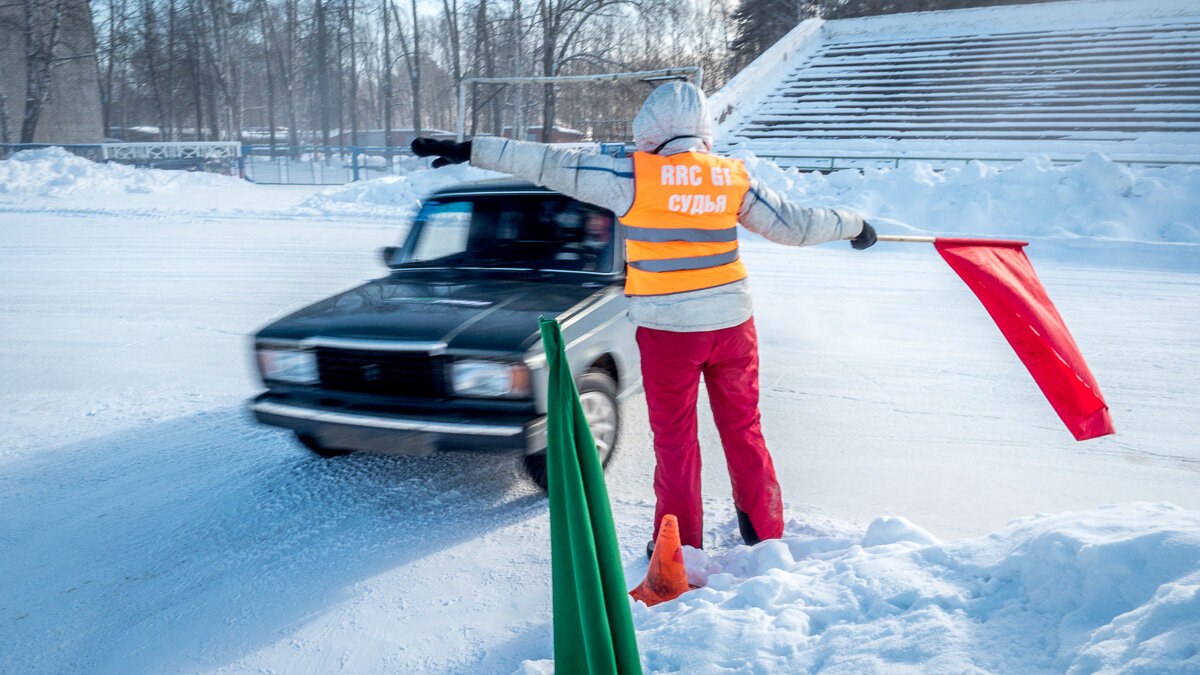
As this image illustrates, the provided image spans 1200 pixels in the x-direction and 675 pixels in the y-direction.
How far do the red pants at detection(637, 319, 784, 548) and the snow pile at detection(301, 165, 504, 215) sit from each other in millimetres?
13946

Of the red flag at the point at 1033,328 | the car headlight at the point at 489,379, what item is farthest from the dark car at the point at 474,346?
the red flag at the point at 1033,328

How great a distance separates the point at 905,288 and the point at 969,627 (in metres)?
7.00

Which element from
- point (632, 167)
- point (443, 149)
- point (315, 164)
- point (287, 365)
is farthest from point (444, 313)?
point (315, 164)

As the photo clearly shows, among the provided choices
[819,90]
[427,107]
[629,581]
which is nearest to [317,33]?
[819,90]

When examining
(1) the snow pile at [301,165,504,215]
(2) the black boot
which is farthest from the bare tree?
(2) the black boot

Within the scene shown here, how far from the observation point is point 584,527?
1.79m

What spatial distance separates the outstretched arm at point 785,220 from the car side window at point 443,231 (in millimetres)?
2095

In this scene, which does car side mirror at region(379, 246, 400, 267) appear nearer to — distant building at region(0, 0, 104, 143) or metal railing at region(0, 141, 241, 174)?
metal railing at region(0, 141, 241, 174)

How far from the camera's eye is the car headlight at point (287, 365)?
369 cm

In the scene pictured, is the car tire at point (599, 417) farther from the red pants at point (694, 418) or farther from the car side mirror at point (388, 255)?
the car side mirror at point (388, 255)

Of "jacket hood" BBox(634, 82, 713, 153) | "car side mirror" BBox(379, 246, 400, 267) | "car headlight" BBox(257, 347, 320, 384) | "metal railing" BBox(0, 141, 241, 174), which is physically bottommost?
"car headlight" BBox(257, 347, 320, 384)

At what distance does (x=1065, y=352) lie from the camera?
9.95 ft

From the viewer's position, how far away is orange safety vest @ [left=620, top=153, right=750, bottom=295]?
288 centimetres

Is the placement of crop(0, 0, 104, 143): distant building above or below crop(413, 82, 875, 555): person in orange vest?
above
